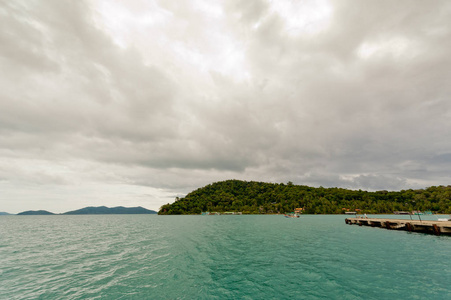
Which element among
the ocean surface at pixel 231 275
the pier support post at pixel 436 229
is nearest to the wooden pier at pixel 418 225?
the pier support post at pixel 436 229

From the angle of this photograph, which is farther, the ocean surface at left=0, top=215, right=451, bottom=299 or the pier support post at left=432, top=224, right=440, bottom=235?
the pier support post at left=432, top=224, right=440, bottom=235

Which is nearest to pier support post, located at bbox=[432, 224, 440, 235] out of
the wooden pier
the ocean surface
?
the wooden pier

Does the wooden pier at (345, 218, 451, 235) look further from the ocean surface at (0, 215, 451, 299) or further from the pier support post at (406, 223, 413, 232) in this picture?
the ocean surface at (0, 215, 451, 299)

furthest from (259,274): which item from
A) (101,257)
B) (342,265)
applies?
(101,257)

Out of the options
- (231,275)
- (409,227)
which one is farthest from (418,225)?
(231,275)

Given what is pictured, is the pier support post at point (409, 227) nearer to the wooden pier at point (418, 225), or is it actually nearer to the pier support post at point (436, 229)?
the wooden pier at point (418, 225)

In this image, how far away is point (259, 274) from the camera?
20.9m

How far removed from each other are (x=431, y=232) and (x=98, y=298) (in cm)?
8154

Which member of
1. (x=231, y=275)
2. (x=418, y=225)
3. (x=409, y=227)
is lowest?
(x=409, y=227)

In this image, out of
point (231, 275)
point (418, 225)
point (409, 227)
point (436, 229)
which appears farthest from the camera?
point (409, 227)

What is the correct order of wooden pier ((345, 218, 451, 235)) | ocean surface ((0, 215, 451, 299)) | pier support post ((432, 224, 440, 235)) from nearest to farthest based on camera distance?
ocean surface ((0, 215, 451, 299)) → wooden pier ((345, 218, 451, 235)) → pier support post ((432, 224, 440, 235))

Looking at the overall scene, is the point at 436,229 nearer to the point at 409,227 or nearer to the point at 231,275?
the point at 409,227

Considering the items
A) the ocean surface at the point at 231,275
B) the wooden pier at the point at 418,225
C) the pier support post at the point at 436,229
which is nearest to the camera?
the ocean surface at the point at 231,275

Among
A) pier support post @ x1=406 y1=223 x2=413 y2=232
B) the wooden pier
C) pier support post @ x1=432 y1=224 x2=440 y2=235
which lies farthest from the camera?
pier support post @ x1=406 y1=223 x2=413 y2=232
